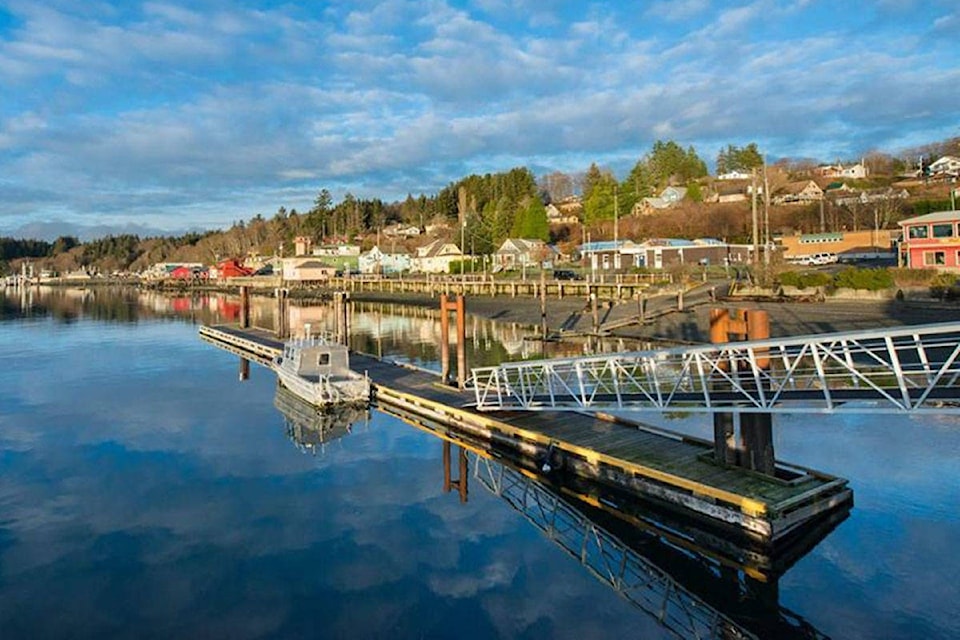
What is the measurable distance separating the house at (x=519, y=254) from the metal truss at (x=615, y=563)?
247ft

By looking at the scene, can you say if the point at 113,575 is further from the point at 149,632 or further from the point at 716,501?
the point at 716,501

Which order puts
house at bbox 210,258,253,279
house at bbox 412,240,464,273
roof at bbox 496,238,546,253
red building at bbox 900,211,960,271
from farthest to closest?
1. house at bbox 210,258,253,279
2. house at bbox 412,240,464,273
3. roof at bbox 496,238,546,253
4. red building at bbox 900,211,960,271

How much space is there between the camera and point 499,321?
2192 inches

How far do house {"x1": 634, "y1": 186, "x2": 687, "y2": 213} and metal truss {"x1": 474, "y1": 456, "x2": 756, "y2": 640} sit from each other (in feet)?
354

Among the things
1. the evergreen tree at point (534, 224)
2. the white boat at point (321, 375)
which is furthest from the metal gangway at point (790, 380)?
the evergreen tree at point (534, 224)

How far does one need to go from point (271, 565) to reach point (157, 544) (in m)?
3.11

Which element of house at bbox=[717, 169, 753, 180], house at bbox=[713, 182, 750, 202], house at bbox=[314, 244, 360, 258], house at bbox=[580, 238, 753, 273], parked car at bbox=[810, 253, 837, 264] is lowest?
parked car at bbox=[810, 253, 837, 264]

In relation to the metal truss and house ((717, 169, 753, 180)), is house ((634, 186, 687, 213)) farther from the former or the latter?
the metal truss

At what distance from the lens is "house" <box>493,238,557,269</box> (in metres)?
92.5

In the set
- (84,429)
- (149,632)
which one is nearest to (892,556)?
(149,632)

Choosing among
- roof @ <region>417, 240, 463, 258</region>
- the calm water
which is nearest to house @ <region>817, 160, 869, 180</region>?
roof @ <region>417, 240, 463, 258</region>

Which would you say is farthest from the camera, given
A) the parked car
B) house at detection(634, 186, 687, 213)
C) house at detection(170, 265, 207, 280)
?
house at detection(170, 265, 207, 280)

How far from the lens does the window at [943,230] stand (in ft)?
148

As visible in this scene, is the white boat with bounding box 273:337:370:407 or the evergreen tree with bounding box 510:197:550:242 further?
the evergreen tree with bounding box 510:197:550:242
